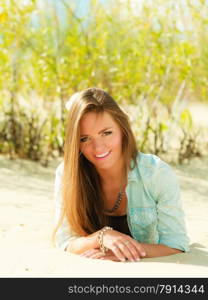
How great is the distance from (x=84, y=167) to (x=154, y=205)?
502mm

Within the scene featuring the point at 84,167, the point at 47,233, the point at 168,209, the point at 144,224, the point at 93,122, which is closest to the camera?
the point at 93,122

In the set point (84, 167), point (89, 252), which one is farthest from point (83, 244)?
point (84, 167)

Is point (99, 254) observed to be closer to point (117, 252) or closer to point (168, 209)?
point (117, 252)

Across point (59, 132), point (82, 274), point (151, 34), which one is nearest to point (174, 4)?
point (151, 34)

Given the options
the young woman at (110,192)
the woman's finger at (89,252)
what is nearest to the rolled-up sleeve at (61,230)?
the young woman at (110,192)

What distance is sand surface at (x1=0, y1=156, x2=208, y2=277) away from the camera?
2.92m

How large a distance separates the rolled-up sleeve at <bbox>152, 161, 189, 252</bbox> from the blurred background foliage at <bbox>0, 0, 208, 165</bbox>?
3377mm

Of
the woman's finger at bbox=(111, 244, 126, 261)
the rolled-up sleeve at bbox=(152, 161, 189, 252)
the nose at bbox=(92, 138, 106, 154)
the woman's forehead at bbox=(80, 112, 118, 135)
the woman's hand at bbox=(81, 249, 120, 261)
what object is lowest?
the woman's hand at bbox=(81, 249, 120, 261)

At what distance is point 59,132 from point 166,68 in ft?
5.02

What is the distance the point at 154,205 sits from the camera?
11.1 ft

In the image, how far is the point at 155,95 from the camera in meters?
7.60

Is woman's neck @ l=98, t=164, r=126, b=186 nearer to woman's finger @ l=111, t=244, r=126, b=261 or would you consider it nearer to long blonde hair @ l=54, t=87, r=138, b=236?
long blonde hair @ l=54, t=87, r=138, b=236

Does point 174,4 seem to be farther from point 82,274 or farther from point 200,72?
point 82,274

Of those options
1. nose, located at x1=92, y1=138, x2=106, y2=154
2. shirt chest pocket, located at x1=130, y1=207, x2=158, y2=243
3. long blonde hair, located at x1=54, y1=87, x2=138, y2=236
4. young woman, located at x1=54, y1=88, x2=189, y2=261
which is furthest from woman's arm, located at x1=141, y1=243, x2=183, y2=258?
nose, located at x1=92, y1=138, x2=106, y2=154
